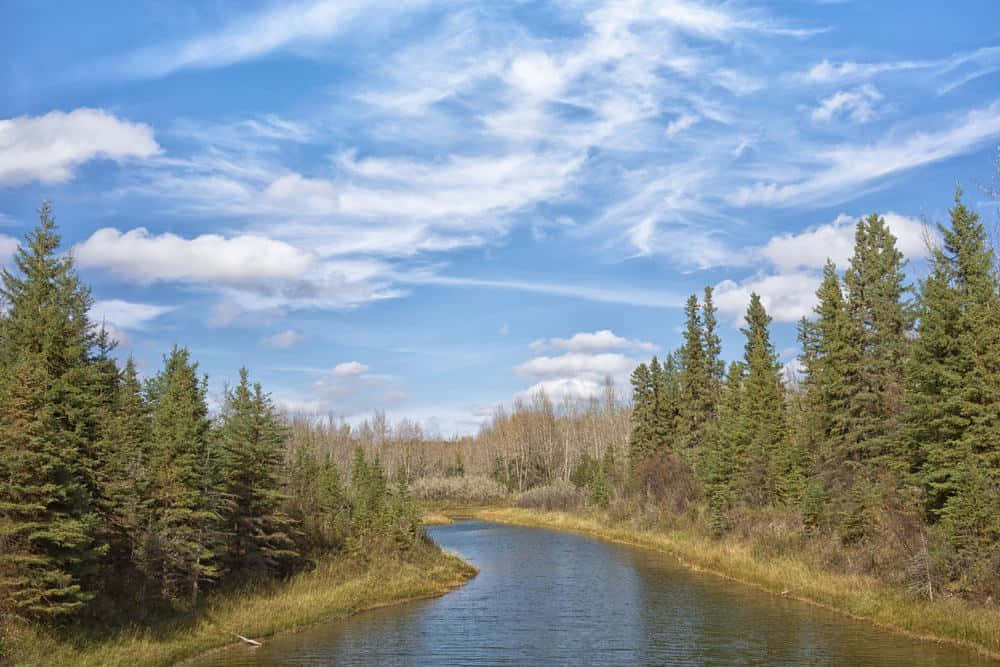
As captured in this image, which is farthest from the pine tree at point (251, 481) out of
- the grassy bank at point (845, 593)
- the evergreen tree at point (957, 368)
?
the evergreen tree at point (957, 368)

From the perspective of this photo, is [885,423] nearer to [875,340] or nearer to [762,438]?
[875,340]

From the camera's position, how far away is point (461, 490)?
462 ft

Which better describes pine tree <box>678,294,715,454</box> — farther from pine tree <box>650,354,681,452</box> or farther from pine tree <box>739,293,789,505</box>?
pine tree <box>739,293,789,505</box>

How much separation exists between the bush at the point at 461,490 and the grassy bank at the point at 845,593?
242 feet

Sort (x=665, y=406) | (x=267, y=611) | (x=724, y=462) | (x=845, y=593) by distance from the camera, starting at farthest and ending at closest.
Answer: (x=665, y=406), (x=724, y=462), (x=845, y=593), (x=267, y=611)

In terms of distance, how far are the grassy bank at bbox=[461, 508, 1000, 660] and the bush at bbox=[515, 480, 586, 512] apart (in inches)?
1348

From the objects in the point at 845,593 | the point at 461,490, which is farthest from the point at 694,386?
the point at 461,490

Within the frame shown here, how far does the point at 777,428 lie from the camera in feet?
181

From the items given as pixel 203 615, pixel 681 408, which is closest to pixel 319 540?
pixel 203 615

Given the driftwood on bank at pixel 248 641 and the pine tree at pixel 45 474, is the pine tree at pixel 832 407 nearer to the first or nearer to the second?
the driftwood on bank at pixel 248 641

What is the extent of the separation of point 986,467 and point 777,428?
27353 mm

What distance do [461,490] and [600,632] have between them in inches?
4407

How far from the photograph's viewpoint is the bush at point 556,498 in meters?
101

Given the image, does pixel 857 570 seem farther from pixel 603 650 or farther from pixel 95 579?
pixel 95 579
